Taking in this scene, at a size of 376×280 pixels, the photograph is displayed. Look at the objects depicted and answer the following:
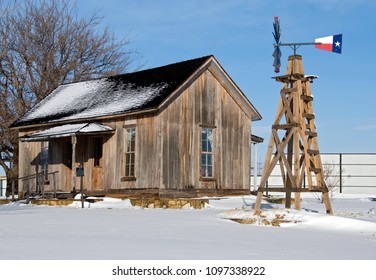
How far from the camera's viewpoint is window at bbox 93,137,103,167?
1084 inches

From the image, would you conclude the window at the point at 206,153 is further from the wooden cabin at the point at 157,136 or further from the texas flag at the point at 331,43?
the texas flag at the point at 331,43

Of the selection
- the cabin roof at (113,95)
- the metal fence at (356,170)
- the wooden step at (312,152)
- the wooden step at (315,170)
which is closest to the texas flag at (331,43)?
the wooden step at (312,152)

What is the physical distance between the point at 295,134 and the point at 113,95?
1214 cm

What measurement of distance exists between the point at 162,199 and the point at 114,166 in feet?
13.4

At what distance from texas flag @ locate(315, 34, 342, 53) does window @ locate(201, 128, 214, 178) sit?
9.14 metres

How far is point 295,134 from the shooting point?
18109mm

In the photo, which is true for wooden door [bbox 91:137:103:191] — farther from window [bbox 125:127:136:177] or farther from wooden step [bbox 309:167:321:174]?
wooden step [bbox 309:167:321:174]

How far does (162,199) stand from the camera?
22984 millimetres

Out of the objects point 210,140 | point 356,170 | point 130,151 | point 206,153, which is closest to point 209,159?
point 206,153

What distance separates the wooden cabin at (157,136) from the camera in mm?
25078

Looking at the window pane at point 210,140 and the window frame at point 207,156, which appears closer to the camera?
the window frame at point 207,156

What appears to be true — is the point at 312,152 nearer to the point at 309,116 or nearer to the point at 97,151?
the point at 309,116
